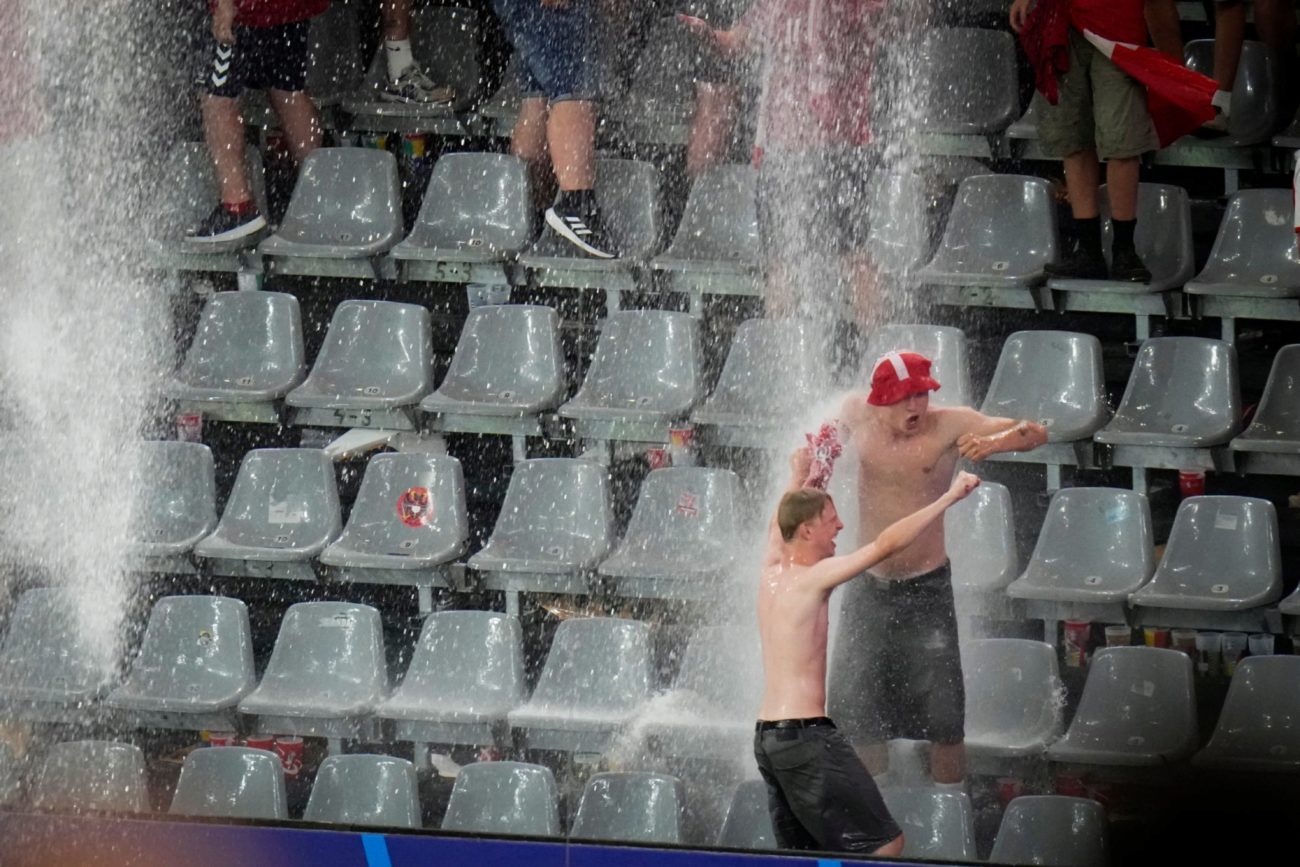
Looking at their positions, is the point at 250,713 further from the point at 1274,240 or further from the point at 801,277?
the point at 1274,240

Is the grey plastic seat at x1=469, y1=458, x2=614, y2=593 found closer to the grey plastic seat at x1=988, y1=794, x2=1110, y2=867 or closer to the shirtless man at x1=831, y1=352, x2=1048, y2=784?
the shirtless man at x1=831, y1=352, x2=1048, y2=784

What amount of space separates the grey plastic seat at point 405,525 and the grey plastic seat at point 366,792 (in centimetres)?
52

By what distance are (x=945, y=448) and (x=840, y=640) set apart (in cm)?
53

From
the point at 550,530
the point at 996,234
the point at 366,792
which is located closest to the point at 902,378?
the point at 996,234

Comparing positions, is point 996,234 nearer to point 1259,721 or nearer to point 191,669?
point 1259,721

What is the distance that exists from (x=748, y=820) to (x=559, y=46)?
215 cm

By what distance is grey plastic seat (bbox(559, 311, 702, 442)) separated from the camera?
5656 millimetres

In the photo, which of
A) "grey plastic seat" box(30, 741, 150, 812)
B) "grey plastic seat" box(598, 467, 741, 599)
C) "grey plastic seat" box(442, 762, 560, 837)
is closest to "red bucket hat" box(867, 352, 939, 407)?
"grey plastic seat" box(598, 467, 741, 599)

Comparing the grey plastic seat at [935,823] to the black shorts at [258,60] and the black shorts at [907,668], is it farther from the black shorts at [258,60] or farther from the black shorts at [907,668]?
the black shorts at [258,60]

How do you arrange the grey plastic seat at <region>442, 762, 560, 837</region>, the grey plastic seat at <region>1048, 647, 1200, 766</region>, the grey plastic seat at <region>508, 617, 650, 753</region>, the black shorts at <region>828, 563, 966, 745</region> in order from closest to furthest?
the grey plastic seat at <region>1048, 647, 1200, 766</region> < the black shorts at <region>828, 563, 966, 745</region> < the grey plastic seat at <region>442, 762, 560, 837</region> < the grey plastic seat at <region>508, 617, 650, 753</region>

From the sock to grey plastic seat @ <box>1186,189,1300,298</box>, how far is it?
2.31m

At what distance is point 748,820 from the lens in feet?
17.2

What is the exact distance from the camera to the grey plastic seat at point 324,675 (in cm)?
559

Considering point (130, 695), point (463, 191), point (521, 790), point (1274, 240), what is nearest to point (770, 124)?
point (463, 191)
